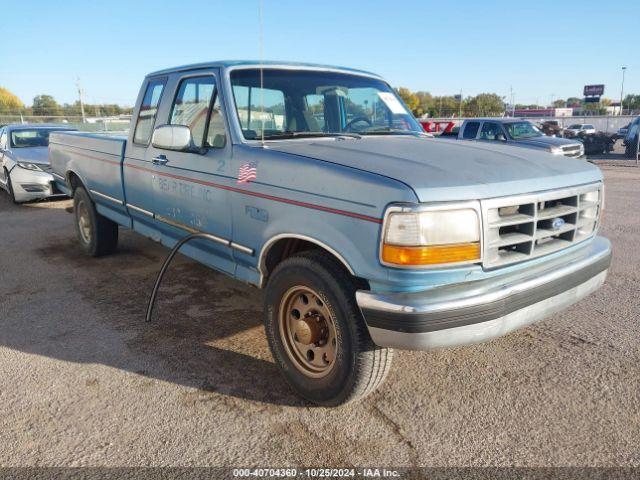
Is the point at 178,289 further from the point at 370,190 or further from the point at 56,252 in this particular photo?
the point at 370,190

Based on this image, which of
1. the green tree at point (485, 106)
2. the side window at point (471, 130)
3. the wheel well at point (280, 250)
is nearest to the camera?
the wheel well at point (280, 250)

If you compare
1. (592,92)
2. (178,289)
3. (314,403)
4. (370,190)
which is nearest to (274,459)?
(314,403)

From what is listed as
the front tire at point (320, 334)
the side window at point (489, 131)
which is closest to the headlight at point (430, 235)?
the front tire at point (320, 334)

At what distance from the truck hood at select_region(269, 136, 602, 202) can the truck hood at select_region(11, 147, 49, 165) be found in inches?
332

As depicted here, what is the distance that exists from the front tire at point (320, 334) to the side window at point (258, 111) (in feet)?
3.49

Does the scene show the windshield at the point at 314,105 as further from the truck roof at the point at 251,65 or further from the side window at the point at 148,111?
the side window at the point at 148,111

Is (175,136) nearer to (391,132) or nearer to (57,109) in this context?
(391,132)

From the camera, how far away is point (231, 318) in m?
4.25

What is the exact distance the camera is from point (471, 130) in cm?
1425

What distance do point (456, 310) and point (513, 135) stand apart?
1261 cm

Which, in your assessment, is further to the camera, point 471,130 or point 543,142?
point 471,130

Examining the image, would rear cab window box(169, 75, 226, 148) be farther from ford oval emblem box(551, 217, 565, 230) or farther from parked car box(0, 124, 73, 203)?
parked car box(0, 124, 73, 203)

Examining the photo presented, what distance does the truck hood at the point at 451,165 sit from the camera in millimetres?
2463

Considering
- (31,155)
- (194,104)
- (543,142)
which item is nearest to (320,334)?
(194,104)
